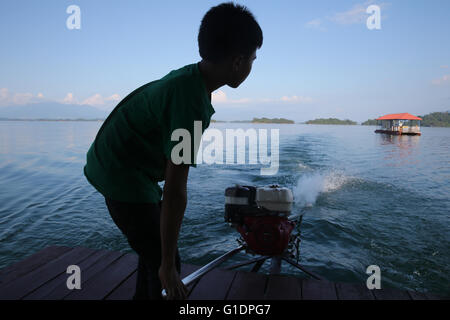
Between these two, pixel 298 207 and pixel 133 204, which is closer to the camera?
pixel 133 204

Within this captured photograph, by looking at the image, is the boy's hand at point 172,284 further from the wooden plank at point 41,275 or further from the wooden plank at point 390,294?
the wooden plank at point 390,294

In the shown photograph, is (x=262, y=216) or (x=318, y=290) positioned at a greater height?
(x=262, y=216)

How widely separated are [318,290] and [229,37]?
187cm

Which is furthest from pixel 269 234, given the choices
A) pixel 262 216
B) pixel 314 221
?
pixel 314 221

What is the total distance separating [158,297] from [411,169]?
509 inches

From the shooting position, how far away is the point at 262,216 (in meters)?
2.23

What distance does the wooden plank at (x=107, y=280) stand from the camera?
77.8 inches

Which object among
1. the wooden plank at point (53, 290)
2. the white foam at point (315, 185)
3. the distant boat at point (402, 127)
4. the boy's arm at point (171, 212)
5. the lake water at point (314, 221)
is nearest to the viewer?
the boy's arm at point (171, 212)

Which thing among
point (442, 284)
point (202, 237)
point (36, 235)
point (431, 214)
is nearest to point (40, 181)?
point (36, 235)

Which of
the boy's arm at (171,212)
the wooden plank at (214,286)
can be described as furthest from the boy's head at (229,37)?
the wooden plank at (214,286)

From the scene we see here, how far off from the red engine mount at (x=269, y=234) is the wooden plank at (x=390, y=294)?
27.9 inches

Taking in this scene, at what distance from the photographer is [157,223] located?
1.19 m

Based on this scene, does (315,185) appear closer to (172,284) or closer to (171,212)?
(172,284)
